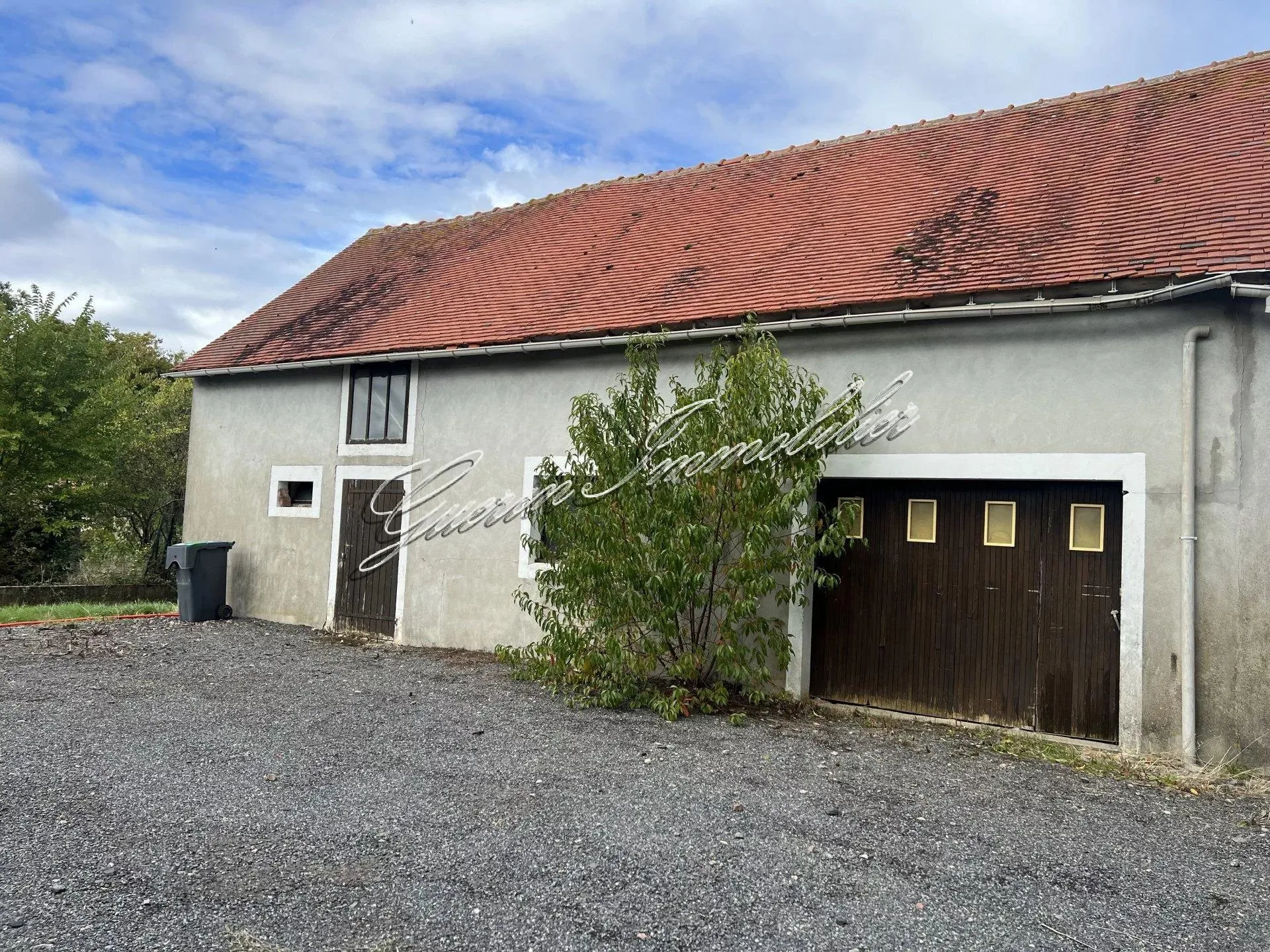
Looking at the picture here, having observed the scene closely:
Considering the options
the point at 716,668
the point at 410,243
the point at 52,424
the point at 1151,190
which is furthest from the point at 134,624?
the point at 1151,190

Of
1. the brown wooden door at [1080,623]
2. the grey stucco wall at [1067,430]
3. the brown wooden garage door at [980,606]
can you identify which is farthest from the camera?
the brown wooden garage door at [980,606]

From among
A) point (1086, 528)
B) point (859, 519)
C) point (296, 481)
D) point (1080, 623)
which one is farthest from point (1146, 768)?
point (296, 481)

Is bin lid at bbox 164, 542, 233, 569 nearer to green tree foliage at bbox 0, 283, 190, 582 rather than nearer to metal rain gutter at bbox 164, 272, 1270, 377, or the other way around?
metal rain gutter at bbox 164, 272, 1270, 377

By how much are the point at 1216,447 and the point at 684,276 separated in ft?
17.1

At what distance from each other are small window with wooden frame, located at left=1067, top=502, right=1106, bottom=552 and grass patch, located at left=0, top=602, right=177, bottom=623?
1148 cm

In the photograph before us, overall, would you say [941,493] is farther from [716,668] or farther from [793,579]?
[716,668]

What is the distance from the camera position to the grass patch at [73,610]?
36.8 ft

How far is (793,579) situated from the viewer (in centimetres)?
757

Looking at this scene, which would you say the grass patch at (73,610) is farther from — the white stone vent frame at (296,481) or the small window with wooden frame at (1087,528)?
the small window with wooden frame at (1087,528)

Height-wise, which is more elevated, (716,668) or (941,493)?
(941,493)

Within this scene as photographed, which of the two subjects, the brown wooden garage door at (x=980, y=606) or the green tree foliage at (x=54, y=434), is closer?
the brown wooden garage door at (x=980, y=606)

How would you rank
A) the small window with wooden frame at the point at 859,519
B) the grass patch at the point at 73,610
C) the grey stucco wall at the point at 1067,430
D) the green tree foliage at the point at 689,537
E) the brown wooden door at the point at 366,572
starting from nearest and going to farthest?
the grey stucco wall at the point at 1067,430 < the green tree foliage at the point at 689,537 < the small window with wooden frame at the point at 859,519 < the brown wooden door at the point at 366,572 < the grass patch at the point at 73,610

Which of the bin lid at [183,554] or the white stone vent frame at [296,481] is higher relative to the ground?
the white stone vent frame at [296,481]

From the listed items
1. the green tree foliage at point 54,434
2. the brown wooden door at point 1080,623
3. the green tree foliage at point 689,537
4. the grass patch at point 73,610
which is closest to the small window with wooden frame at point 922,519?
the green tree foliage at point 689,537
